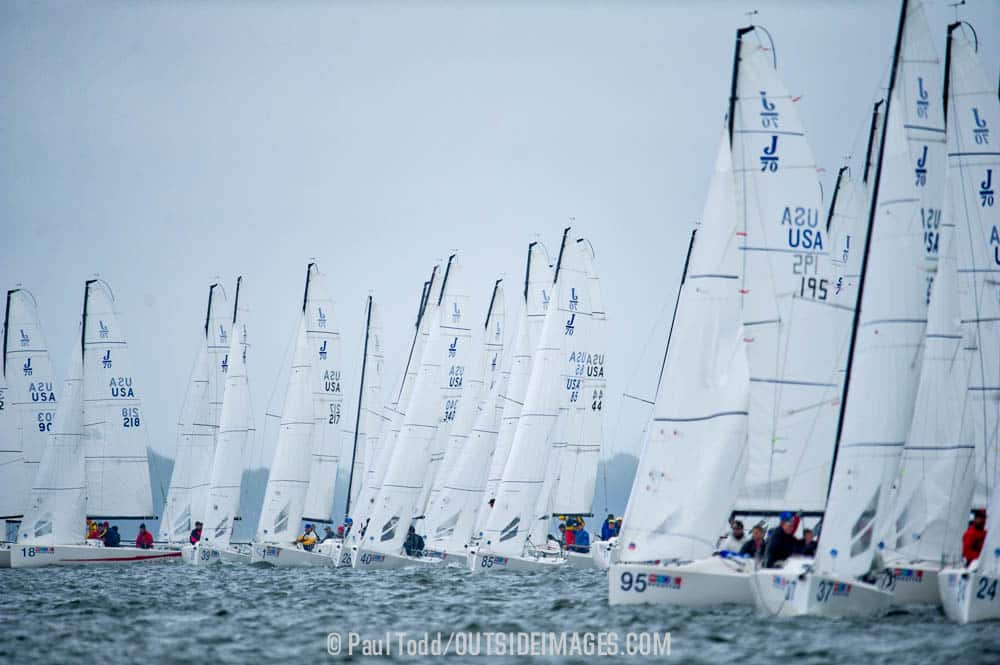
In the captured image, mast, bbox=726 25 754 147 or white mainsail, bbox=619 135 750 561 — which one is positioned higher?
mast, bbox=726 25 754 147

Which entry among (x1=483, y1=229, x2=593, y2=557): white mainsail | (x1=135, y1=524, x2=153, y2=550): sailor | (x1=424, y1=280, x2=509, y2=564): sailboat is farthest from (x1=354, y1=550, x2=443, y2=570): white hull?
(x1=135, y1=524, x2=153, y2=550): sailor

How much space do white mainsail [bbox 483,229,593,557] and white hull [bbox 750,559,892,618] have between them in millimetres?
15434

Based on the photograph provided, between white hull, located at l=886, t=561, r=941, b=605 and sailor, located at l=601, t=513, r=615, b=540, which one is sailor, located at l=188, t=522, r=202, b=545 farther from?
white hull, located at l=886, t=561, r=941, b=605

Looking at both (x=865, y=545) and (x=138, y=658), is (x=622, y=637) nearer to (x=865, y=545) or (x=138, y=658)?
(x=865, y=545)

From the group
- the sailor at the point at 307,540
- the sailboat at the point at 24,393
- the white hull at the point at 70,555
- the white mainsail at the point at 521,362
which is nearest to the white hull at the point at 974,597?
the white mainsail at the point at 521,362

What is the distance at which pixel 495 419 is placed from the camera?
4288cm

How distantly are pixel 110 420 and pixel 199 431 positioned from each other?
19.6 ft

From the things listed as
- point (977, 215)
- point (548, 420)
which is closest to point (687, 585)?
point (977, 215)

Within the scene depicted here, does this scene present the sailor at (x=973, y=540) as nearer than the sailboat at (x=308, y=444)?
Yes

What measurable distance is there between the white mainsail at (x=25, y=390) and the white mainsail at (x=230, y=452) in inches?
224

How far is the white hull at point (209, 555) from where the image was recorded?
4300 centimetres

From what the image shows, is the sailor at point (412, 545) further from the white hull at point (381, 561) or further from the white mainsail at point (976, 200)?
the white mainsail at point (976, 200)

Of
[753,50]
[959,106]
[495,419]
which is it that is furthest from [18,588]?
[959,106]

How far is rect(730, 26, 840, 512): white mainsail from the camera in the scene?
85.3 ft
